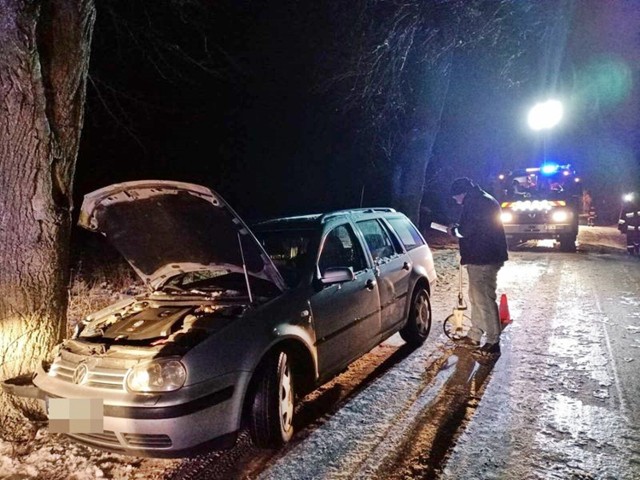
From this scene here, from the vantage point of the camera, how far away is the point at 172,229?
4188 millimetres

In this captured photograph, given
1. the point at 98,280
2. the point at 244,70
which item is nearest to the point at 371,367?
the point at 98,280

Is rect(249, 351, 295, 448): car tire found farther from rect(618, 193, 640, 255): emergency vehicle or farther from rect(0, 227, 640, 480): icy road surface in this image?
rect(618, 193, 640, 255): emergency vehicle

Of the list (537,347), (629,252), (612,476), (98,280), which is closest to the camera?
(612,476)

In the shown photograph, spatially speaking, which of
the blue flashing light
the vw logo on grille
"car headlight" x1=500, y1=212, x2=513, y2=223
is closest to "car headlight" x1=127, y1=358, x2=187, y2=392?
the vw logo on grille

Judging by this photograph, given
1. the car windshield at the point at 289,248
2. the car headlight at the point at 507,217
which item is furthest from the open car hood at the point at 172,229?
the car headlight at the point at 507,217

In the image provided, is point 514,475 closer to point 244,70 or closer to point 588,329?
point 588,329

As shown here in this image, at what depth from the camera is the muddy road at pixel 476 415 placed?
3.28 meters

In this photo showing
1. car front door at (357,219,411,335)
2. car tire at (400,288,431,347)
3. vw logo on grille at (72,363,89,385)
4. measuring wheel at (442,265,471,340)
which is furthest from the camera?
measuring wheel at (442,265,471,340)

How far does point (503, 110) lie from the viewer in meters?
20.4

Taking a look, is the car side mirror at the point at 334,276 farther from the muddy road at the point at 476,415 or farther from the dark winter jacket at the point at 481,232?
the dark winter jacket at the point at 481,232

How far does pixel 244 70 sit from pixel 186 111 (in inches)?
119

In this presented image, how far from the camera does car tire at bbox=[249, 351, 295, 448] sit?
3388mm

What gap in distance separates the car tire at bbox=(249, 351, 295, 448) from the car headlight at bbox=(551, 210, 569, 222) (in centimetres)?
1258

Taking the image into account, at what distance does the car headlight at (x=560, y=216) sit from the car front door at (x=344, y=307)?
36.0 ft
